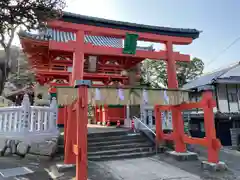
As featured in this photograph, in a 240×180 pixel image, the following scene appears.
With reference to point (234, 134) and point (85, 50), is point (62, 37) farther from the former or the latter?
point (234, 134)

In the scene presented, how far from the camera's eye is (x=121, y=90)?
6414mm

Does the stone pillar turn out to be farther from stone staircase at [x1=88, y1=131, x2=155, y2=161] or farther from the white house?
stone staircase at [x1=88, y1=131, x2=155, y2=161]

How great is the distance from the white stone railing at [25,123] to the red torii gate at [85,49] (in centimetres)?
182

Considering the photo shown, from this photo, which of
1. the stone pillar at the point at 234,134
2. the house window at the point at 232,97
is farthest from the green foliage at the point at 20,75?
the stone pillar at the point at 234,134

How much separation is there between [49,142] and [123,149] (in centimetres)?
318

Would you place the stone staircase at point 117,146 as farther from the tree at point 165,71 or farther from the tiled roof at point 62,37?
the tree at point 165,71

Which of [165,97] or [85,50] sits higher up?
[85,50]

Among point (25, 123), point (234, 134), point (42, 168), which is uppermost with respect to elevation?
point (25, 123)

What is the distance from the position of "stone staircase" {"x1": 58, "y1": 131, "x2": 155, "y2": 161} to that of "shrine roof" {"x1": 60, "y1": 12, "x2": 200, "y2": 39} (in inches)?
202

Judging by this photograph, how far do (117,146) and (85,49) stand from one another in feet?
14.8

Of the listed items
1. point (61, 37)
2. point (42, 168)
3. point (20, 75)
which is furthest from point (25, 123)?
point (20, 75)

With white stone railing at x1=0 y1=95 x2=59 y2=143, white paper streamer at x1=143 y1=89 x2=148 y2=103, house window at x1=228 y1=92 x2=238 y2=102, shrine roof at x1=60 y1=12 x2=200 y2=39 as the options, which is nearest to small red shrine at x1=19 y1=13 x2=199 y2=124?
shrine roof at x1=60 y1=12 x2=200 y2=39

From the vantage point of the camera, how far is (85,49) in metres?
6.99

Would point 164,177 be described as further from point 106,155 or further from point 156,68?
point 156,68
